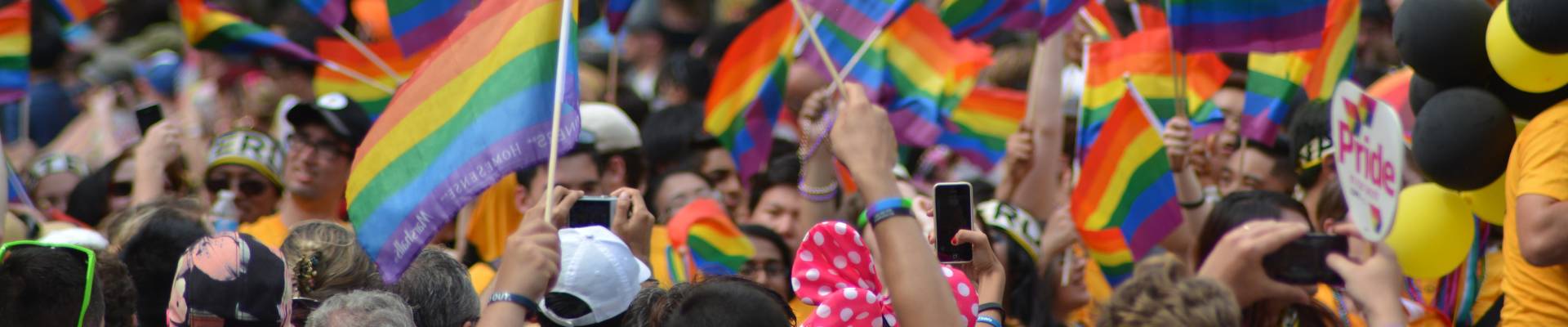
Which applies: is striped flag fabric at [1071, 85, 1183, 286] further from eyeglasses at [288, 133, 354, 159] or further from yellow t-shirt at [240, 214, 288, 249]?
yellow t-shirt at [240, 214, 288, 249]

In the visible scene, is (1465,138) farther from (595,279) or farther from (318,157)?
(318,157)

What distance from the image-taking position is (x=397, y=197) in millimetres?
4070

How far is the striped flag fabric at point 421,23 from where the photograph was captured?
6.98m

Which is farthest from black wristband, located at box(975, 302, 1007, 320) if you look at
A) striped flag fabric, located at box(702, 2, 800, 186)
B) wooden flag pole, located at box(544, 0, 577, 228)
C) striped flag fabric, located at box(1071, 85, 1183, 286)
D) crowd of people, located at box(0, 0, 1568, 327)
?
striped flag fabric, located at box(702, 2, 800, 186)

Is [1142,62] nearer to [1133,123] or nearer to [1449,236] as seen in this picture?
[1133,123]

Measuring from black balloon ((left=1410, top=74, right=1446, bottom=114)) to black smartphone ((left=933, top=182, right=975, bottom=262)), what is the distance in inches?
67.0

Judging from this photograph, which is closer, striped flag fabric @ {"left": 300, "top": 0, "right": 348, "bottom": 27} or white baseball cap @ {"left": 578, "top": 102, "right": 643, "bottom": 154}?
white baseball cap @ {"left": 578, "top": 102, "right": 643, "bottom": 154}

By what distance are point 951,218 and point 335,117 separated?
9.67 ft

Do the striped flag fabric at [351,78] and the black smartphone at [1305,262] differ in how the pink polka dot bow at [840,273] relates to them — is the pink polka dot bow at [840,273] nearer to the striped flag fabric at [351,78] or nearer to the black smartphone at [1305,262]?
the black smartphone at [1305,262]

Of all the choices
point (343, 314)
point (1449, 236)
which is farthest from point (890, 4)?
point (343, 314)

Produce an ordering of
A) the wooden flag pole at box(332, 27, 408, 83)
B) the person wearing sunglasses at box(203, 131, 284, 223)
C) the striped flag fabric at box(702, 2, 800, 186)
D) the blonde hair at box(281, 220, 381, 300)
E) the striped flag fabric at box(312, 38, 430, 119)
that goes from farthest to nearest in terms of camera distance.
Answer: the striped flag fabric at box(312, 38, 430, 119)
the wooden flag pole at box(332, 27, 408, 83)
the striped flag fabric at box(702, 2, 800, 186)
the person wearing sunglasses at box(203, 131, 284, 223)
the blonde hair at box(281, 220, 381, 300)

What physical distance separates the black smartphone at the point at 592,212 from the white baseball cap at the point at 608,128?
177 cm

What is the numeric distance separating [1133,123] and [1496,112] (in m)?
1.73

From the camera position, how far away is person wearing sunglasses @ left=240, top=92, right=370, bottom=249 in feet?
20.4
